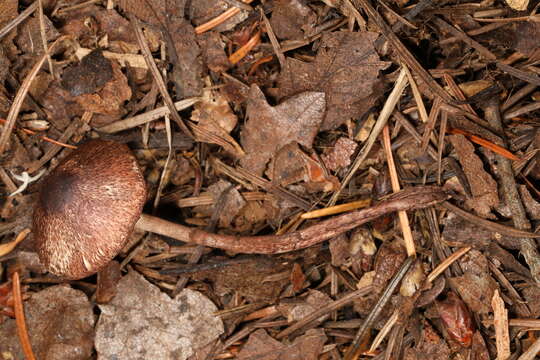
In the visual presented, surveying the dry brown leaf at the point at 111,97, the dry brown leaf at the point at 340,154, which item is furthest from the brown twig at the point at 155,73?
the dry brown leaf at the point at 340,154

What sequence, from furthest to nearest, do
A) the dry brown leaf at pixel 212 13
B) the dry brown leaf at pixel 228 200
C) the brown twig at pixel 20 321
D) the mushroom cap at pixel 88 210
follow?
the dry brown leaf at pixel 228 200 → the brown twig at pixel 20 321 → the dry brown leaf at pixel 212 13 → the mushroom cap at pixel 88 210

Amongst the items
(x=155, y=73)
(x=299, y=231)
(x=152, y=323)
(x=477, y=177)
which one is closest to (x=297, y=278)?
(x=299, y=231)

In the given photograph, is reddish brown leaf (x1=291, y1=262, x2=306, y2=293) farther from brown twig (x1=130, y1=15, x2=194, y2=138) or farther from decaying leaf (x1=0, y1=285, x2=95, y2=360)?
decaying leaf (x1=0, y1=285, x2=95, y2=360)

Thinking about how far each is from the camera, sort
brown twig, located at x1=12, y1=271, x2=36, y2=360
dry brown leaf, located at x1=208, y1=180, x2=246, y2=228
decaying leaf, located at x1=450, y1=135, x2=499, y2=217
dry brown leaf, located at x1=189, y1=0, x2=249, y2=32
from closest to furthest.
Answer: decaying leaf, located at x1=450, y1=135, x2=499, y2=217 → dry brown leaf, located at x1=189, y1=0, x2=249, y2=32 → brown twig, located at x1=12, y1=271, x2=36, y2=360 → dry brown leaf, located at x1=208, y1=180, x2=246, y2=228

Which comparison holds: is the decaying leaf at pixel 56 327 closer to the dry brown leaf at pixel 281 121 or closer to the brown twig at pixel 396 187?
the dry brown leaf at pixel 281 121

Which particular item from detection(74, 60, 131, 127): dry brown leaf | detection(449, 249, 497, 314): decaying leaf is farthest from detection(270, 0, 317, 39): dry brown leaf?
detection(449, 249, 497, 314): decaying leaf

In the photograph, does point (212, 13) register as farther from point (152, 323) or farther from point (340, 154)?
point (152, 323)
